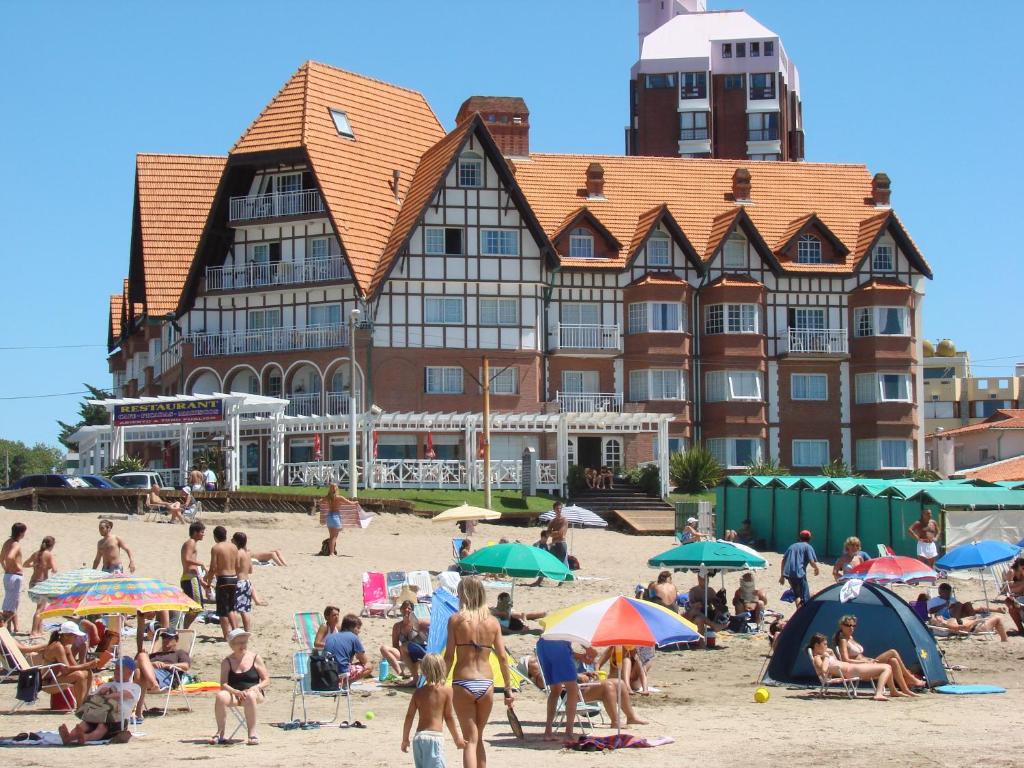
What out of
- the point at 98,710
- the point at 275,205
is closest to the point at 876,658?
the point at 98,710

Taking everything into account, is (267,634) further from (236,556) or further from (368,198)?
(368,198)

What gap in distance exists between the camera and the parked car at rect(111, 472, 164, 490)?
46.9 meters

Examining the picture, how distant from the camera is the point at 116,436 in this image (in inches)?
1959

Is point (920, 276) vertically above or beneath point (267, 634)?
above

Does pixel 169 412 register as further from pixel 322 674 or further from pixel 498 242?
pixel 322 674

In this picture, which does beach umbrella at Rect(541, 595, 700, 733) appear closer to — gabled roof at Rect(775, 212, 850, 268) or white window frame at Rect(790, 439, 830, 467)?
white window frame at Rect(790, 439, 830, 467)

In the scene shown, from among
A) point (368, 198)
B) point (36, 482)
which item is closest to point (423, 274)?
point (368, 198)

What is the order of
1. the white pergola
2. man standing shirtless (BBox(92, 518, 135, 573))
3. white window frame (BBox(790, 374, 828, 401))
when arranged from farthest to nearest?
white window frame (BBox(790, 374, 828, 401)) < the white pergola < man standing shirtless (BBox(92, 518, 135, 573))

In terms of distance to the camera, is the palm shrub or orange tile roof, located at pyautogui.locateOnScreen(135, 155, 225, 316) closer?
the palm shrub

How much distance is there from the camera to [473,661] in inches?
600

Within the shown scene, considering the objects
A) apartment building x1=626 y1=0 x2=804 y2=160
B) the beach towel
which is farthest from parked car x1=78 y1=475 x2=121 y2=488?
apartment building x1=626 y1=0 x2=804 y2=160

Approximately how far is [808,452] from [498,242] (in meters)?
13.9

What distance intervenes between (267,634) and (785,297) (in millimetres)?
37177

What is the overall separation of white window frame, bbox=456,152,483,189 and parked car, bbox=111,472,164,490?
14.9m
